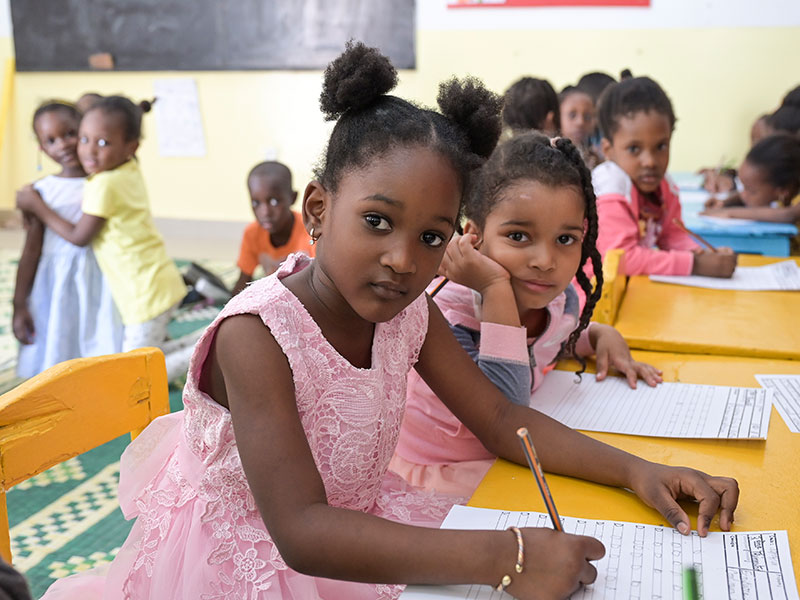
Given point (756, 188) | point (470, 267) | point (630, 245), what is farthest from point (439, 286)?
point (756, 188)

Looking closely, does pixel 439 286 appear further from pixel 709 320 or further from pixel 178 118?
pixel 178 118

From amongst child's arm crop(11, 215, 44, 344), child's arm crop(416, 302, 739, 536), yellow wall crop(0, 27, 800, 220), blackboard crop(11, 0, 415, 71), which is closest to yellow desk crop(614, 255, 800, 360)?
child's arm crop(416, 302, 739, 536)

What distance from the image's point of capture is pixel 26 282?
2645 millimetres

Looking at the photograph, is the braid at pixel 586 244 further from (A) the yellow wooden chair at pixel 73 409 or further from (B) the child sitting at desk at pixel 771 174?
(B) the child sitting at desk at pixel 771 174

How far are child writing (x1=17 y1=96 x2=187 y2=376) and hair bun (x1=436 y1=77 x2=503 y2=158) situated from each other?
6.60 feet

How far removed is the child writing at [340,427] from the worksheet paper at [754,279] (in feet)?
3.38

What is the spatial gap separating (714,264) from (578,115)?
61.8 inches

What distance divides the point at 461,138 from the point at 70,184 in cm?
229

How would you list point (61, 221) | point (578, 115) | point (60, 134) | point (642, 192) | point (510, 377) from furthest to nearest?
1. point (578, 115)
2. point (60, 134)
3. point (61, 221)
4. point (642, 192)
5. point (510, 377)

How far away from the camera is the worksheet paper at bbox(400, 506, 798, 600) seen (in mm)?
652

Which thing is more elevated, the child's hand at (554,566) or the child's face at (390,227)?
the child's face at (390,227)

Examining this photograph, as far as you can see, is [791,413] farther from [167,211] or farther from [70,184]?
[167,211]

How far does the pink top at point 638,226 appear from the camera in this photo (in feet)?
6.30

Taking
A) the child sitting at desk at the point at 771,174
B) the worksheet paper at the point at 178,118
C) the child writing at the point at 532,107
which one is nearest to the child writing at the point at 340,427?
the child writing at the point at 532,107
